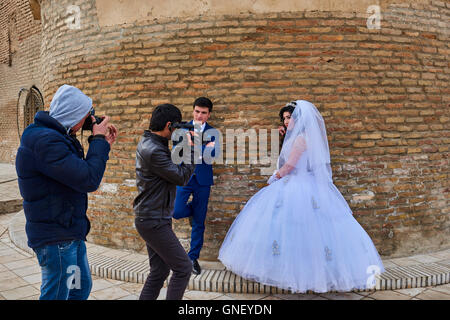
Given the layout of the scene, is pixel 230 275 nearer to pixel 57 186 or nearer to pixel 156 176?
pixel 156 176

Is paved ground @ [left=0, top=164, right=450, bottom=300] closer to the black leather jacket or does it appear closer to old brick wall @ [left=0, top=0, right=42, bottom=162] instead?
the black leather jacket

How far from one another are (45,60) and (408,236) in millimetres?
6215

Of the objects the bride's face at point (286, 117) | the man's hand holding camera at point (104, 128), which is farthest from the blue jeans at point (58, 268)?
the bride's face at point (286, 117)

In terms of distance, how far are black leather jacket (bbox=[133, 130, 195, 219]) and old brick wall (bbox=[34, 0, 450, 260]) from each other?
1786 millimetres

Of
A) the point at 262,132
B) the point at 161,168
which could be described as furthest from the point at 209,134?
the point at 161,168

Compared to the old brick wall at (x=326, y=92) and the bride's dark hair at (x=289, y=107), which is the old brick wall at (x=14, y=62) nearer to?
the old brick wall at (x=326, y=92)

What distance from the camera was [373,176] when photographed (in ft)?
14.2

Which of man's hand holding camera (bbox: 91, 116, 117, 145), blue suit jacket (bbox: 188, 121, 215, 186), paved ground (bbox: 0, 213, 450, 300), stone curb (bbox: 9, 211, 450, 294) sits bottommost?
paved ground (bbox: 0, 213, 450, 300)

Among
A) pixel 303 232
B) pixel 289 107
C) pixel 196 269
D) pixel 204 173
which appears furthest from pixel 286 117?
pixel 196 269

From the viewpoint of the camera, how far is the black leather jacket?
96.6 inches

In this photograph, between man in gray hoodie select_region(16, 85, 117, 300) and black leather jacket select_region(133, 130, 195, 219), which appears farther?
black leather jacket select_region(133, 130, 195, 219)

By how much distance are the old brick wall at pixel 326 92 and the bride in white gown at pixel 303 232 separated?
65 cm

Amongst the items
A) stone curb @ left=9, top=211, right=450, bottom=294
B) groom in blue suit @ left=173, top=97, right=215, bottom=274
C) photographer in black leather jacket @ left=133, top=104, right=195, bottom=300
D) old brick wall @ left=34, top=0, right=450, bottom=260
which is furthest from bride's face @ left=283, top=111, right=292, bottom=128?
stone curb @ left=9, top=211, right=450, bottom=294

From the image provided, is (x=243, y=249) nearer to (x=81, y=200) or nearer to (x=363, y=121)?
(x=81, y=200)
